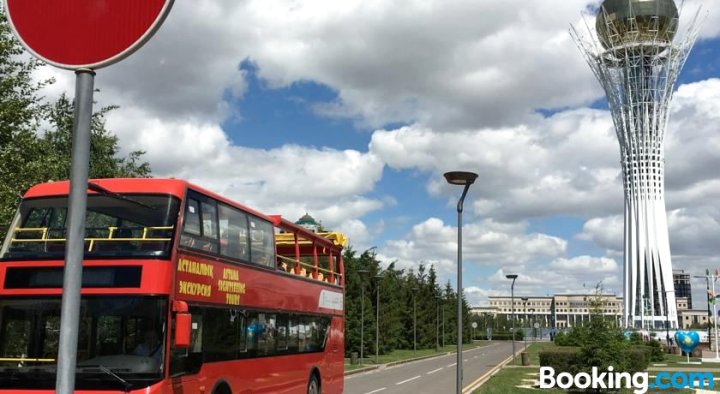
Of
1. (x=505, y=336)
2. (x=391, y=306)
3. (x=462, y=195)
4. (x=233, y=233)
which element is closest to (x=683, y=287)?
(x=505, y=336)

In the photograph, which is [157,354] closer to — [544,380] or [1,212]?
[1,212]

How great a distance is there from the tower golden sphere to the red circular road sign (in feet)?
349

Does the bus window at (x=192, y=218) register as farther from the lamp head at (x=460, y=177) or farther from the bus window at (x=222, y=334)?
the lamp head at (x=460, y=177)

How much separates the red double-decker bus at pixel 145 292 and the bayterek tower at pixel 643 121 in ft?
308

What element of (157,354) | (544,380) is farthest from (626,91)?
(157,354)

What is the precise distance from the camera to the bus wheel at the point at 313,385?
15.9 metres

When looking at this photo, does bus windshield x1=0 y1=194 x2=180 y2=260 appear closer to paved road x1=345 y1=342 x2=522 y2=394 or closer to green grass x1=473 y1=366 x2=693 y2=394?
green grass x1=473 y1=366 x2=693 y2=394

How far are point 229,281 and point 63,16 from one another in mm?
9037

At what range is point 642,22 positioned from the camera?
99.4m

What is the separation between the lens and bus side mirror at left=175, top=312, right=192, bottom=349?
8.57m

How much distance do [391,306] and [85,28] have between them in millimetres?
57695

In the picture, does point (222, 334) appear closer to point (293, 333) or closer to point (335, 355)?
point (293, 333)

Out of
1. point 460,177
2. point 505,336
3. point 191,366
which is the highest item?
point 460,177

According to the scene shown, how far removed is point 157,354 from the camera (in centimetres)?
881
